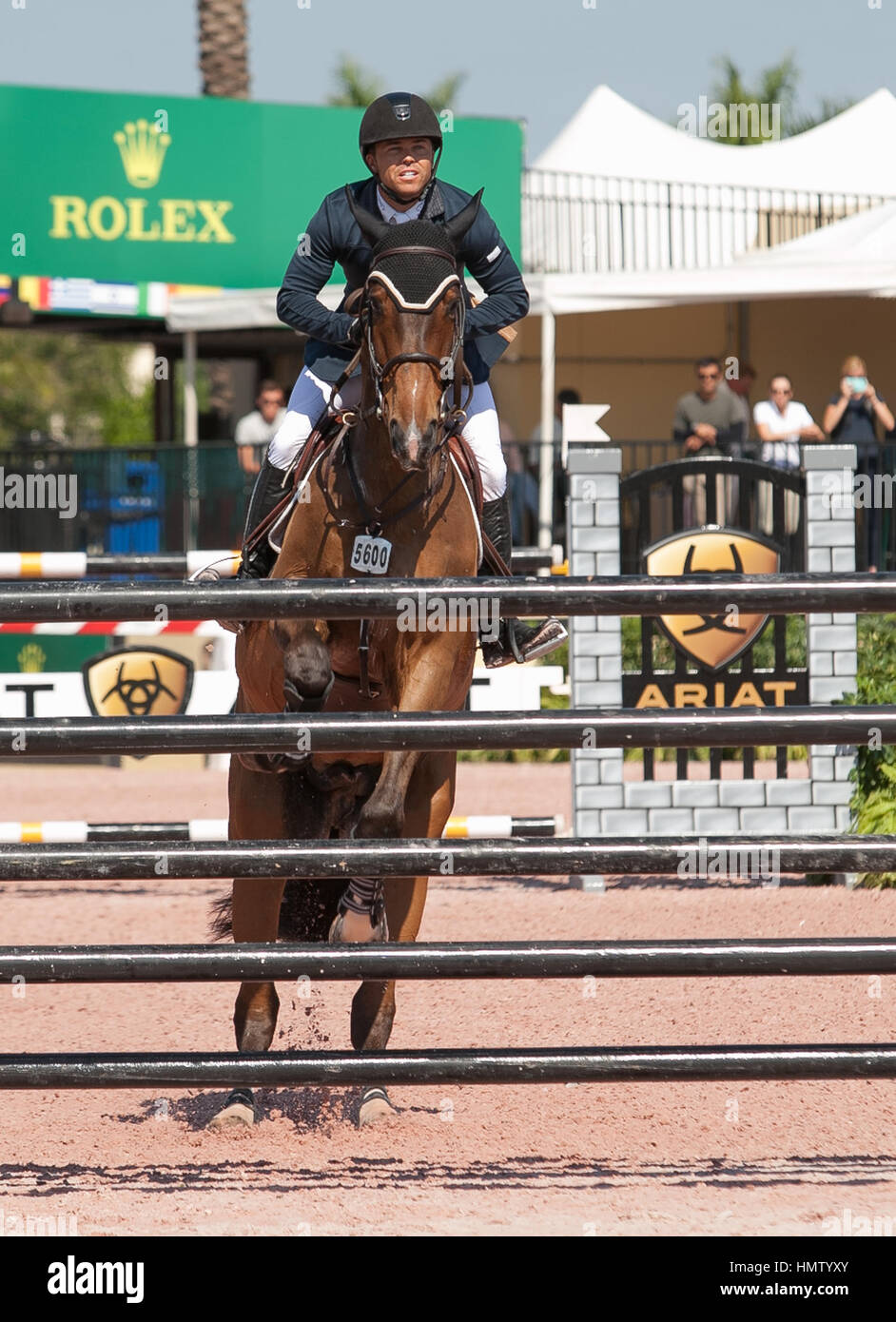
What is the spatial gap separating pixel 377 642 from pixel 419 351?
89 cm

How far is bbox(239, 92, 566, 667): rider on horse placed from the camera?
17.3 ft

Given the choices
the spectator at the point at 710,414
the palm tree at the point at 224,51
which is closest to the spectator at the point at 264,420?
the spectator at the point at 710,414

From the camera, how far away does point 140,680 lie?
9.63 meters

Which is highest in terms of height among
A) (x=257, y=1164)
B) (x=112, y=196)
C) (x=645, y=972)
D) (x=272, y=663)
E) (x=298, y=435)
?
(x=112, y=196)

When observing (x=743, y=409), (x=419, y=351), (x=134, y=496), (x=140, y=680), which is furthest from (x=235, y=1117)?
(x=743, y=409)

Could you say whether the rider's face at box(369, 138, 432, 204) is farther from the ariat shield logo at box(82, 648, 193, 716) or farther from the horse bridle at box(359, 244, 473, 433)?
the ariat shield logo at box(82, 648, 193, 716)

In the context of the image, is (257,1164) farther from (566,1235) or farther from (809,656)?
(809,656)

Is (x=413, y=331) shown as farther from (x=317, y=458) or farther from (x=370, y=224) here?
(x=317, y=458)

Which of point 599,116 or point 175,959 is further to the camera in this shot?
point 599,116

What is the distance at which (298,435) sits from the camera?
5750 mm

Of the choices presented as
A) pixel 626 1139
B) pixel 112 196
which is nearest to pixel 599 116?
pixel 112 196

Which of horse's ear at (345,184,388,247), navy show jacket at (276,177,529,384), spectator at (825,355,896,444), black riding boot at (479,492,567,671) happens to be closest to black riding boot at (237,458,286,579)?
A: navy show jacket at (276,177,529,384)

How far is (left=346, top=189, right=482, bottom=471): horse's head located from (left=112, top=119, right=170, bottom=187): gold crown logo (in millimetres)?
14793
